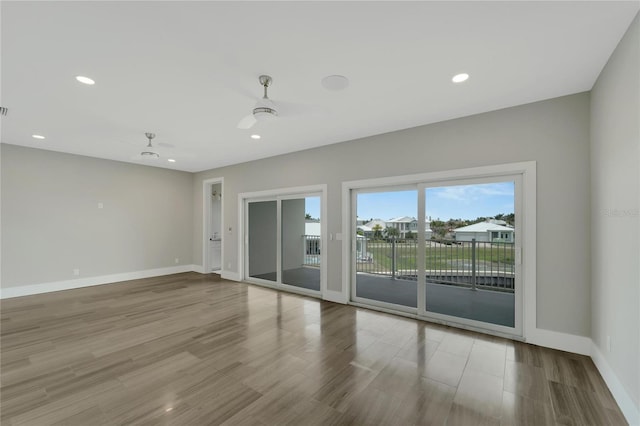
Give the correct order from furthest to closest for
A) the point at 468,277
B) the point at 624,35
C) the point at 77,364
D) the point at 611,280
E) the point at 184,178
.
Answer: the point at 184,178
the point at 468,277
the point at 77,364
the point at 611,280
the point at 624,35

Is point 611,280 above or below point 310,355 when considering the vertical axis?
above

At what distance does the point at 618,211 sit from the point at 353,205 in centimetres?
305

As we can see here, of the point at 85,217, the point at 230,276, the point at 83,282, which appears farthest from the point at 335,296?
the point at 85,217

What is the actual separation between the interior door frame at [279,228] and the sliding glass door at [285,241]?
2 centimetres

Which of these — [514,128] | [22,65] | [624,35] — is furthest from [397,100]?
[22,65]

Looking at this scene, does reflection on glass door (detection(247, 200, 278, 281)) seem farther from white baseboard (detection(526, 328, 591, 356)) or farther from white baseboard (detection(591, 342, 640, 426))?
white baseboard (detection(591, 342, 640, 426))

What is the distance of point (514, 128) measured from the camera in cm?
312

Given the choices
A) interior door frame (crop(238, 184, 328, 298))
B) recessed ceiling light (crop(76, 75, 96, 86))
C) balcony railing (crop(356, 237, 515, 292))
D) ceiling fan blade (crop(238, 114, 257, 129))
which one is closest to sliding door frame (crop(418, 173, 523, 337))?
balcony railing (crop(356, 237, 515, 292))

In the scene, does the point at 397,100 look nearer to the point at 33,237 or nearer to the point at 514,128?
the point at 514,128

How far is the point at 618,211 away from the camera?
6.73 feet

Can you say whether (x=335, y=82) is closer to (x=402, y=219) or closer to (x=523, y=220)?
(x=402, y=219)

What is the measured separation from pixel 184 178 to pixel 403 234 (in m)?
6.25

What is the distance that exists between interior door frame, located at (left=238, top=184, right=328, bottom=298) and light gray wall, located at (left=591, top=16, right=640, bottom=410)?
3.40 m

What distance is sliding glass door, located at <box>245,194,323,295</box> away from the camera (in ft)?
17.4
